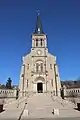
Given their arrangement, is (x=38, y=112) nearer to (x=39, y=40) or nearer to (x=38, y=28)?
(x=39, y=40)

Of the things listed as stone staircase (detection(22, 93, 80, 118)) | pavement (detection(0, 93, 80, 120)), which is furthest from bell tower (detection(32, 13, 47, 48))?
pavement (detection(0, 93, 80, 120))

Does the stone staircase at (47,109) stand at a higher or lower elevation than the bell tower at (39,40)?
lower

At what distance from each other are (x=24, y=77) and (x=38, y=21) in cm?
2261

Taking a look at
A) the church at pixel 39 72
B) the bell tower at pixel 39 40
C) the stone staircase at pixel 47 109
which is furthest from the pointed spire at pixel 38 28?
the stone staircase at pixel 47 109

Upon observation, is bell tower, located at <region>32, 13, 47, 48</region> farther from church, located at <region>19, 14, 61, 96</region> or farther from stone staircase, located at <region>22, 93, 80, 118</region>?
stone staircase, located at <region>22, 93, 80, 118</region>

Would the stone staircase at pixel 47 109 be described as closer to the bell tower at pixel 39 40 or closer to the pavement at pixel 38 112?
the pavement at pixel 38 112

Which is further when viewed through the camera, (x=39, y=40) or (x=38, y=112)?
(x=39, y=40)

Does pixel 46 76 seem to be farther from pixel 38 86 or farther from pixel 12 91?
pixel 12 91

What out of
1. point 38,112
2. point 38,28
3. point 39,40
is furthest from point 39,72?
point 38,112

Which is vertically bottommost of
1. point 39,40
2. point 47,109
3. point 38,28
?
point 47,109

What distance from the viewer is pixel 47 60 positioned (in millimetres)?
39906

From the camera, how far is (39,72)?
3797 centimetres

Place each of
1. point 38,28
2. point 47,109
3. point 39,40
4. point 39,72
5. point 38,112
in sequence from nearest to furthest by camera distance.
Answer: point 38,112, point 47,109, point 39,72, point 39,40, point 38,28

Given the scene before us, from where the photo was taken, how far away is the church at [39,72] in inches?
1430
